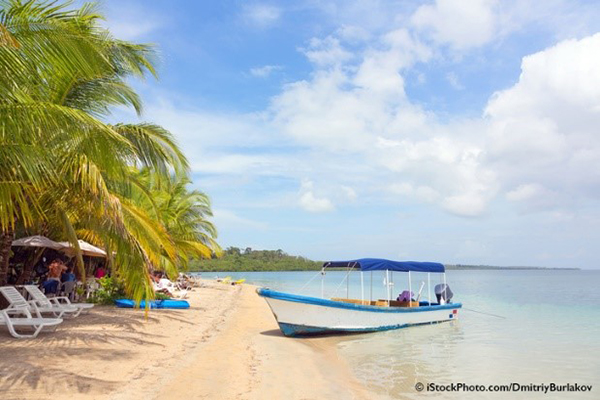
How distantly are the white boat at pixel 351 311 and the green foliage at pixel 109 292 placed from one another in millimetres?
6035

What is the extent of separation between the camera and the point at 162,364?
290 inches

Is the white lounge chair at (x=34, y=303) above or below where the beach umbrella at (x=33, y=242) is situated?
below

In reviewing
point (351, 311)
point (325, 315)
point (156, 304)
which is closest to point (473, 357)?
point (351, 311)

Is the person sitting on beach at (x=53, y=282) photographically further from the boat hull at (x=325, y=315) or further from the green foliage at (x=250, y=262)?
the green foliage at (x=250, y=262)

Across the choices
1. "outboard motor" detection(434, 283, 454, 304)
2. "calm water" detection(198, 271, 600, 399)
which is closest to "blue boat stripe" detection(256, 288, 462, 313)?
"calm water" detection(198, 271, 600, 399)

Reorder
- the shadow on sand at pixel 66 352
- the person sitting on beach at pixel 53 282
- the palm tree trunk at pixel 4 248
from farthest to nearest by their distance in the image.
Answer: the person sitting on beach at pixel 53 282, the palm tree trunk at pixel 4 248, the shadow on sand at pixel 66 352

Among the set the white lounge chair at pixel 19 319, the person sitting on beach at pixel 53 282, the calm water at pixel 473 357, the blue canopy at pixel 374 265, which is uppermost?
the blue canopy at pixel 374 265

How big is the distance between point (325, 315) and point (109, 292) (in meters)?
7.47

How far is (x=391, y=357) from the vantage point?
35.0 feet

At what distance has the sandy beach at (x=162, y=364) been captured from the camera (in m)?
5.79

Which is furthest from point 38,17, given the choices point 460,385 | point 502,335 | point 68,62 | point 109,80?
point 502,335

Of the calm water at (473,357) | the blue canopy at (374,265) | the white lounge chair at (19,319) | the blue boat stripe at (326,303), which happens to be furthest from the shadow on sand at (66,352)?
the blue canopy at (374,265)

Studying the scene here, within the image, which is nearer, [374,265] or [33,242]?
[33,242]

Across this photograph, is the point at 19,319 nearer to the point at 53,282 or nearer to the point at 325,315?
the point at 53,282
